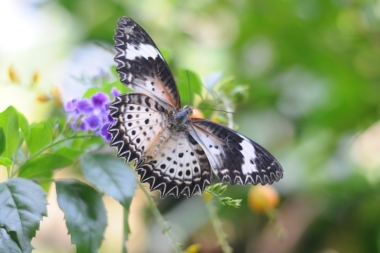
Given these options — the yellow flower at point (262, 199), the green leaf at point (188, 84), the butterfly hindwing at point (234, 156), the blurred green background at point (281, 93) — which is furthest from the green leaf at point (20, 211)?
the blurred green background at point (281, 93)

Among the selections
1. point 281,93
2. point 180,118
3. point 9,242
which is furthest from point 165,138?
point 281,93

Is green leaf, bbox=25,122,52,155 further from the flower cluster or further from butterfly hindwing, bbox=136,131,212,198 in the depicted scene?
butterfly hindwing, bbox=136,131,212,198

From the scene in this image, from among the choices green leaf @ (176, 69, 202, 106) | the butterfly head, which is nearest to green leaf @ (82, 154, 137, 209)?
the butterfly head

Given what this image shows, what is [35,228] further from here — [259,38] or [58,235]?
[259,38]

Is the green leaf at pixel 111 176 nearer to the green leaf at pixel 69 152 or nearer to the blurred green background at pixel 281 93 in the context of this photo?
the green leaf at pixel 69 152

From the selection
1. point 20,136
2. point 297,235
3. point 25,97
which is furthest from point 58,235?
point 20,136

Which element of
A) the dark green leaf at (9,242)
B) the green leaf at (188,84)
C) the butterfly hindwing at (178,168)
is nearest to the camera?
the dark green leaf at (9,242)

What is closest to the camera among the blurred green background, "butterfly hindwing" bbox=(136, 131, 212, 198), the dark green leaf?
the dark green leaf

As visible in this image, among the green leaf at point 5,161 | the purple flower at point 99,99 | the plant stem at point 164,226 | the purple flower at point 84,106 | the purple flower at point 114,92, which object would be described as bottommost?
the plant stem at point 164,226
